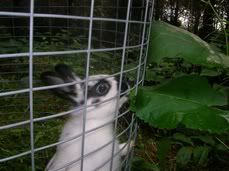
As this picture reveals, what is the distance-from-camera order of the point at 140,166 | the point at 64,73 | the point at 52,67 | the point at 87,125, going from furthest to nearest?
the point at 52,67
the point at 140,166
the point at 87,125
the point at 64,73

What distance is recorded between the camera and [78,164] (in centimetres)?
123

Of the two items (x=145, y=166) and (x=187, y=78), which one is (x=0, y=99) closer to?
(x=145, y=166)

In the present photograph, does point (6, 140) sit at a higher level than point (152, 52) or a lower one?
lower

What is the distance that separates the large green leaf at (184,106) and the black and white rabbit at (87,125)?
0.27 metres

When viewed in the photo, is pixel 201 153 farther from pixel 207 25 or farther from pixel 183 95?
pixel 207 25

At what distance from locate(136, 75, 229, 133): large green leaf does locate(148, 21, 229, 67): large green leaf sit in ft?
0.22

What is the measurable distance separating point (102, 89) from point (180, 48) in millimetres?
506

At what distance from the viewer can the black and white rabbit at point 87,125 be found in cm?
121

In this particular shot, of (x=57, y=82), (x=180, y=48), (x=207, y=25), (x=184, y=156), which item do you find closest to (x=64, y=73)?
(x=57, y=82)

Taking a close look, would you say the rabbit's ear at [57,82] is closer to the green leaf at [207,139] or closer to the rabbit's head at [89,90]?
the rabbit's head at [89,90]

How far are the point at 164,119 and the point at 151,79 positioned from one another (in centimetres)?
128

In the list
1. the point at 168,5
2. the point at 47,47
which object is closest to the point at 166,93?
the point at 47,47

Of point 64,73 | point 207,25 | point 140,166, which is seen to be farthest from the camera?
point 207,25

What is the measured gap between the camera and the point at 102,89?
4.68ft
